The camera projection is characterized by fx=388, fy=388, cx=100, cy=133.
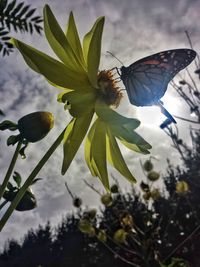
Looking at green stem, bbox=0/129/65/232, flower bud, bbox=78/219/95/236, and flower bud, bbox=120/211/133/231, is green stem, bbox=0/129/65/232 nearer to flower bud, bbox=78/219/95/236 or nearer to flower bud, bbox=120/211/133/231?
flower bud, bbox=120/211/133/231

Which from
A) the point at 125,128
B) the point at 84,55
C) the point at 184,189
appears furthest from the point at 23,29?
the point at 184,189

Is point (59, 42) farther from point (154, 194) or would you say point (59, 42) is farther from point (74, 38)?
point (154, 194)

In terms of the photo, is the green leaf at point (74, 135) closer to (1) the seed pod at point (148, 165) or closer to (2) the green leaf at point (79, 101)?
(2) the green leaf at point (79, 101)

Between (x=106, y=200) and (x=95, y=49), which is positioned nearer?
(x=95, y=49)

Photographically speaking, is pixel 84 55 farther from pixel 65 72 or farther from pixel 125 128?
pixel 125 128

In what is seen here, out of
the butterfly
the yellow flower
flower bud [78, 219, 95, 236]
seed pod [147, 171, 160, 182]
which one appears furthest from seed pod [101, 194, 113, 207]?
the yellow flower

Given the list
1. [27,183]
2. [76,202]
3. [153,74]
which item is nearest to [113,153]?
[153,74]

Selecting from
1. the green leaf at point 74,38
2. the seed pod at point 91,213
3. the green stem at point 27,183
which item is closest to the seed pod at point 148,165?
the seed pod at point 91,213
